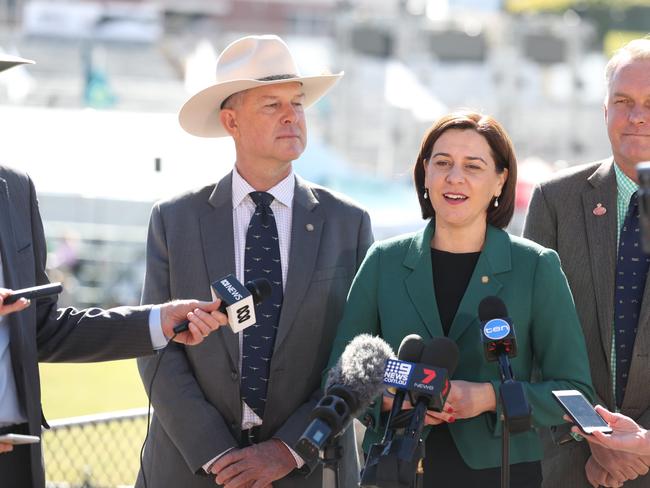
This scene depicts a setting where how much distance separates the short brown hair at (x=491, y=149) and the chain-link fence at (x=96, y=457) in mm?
2711

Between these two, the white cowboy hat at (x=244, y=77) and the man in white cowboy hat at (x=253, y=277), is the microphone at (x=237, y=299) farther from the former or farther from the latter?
the white cowboy hat at (x=244, y=77)

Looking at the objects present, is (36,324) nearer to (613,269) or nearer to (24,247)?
(24,247)

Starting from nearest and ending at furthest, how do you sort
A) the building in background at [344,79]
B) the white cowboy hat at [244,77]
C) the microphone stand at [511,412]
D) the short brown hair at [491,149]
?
the microphone stand at [511,412]
the short brown hair at [491,149]
the white cowboy hat at [244,77]
the building in background at [344,79]

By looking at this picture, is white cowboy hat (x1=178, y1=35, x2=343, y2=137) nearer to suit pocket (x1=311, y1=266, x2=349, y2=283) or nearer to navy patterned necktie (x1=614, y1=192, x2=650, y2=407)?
suit pocket (x1=311, y1=266, x2=349, y2=283)

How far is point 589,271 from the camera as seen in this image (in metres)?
4.16

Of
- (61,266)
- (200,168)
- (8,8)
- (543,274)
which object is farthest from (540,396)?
(8,8)

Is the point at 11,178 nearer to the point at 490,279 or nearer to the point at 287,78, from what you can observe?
the point at 287,78

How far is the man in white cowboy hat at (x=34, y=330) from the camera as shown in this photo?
364 cm

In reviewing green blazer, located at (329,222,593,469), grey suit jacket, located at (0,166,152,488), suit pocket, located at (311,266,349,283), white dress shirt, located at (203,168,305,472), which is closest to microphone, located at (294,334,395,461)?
green blazer, located at (329,222,593,469)

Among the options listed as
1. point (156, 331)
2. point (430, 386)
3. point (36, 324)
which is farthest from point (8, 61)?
point (430, 386)

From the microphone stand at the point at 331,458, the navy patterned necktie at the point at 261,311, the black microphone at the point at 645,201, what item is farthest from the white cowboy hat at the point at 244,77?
the black microphone at the point at 645,201

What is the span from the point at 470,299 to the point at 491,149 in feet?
1.77

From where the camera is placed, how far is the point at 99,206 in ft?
54.7

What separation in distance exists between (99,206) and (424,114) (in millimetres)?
18454
